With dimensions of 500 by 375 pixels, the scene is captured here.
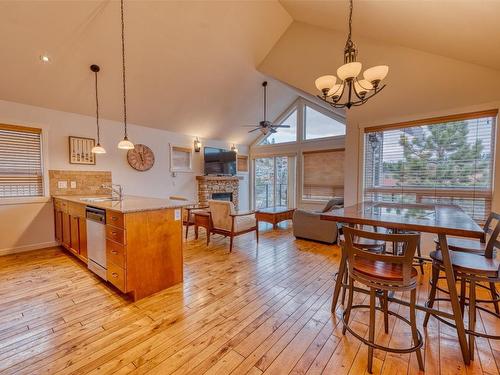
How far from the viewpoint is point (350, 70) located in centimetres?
200

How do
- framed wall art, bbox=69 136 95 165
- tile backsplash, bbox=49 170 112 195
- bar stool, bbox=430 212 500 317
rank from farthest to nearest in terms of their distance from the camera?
framed wall art, bbox=69 136 95 165
tile backsplash, bbox=49 170 112 195
bar stool, bbox=430 212 500 317

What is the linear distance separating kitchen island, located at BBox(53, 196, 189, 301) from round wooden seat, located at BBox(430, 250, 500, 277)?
260cm

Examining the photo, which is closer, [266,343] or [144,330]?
[266,343]

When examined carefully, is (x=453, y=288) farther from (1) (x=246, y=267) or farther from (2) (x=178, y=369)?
(1) (x=246, y=267)

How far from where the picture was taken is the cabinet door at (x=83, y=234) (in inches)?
121

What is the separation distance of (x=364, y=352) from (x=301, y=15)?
13.9 ft

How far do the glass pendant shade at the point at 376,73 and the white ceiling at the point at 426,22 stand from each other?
0.74 metres

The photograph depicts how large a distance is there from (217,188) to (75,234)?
4035mm

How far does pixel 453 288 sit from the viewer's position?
163cm

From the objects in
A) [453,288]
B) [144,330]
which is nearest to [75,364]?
[144,330]

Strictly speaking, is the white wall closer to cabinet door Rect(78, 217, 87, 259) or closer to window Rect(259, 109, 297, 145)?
cabinet door Rect(78, 217, 87, 259)

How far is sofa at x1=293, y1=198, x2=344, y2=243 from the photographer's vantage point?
173 inches

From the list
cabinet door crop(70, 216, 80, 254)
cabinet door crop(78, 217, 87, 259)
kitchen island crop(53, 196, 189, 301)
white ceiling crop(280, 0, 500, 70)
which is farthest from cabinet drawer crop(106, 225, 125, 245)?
white ceiling crop(280, 0, 500, 70)

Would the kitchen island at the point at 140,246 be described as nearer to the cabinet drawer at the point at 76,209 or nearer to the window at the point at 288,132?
the cabinet drawer at the point at 76,209
